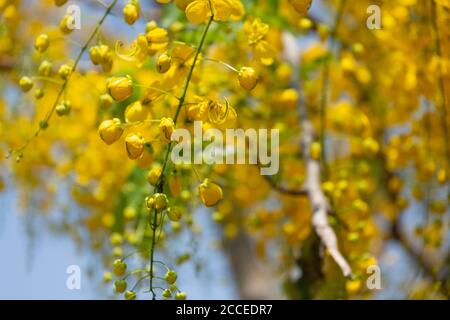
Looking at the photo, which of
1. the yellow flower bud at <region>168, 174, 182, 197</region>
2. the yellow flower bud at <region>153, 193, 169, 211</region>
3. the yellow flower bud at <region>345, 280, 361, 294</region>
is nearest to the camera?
the yellow flower bud at <region>153, 193, 169, 211</region>

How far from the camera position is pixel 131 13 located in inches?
44.2

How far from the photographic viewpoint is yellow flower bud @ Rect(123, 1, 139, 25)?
1124mm

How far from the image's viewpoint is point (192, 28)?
1.54 meters

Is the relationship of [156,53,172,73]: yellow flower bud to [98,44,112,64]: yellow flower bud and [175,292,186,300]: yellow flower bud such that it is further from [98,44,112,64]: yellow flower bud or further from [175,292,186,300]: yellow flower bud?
[175,292,186,300]: yellow flower bud

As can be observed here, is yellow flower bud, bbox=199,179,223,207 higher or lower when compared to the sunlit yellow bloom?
lower

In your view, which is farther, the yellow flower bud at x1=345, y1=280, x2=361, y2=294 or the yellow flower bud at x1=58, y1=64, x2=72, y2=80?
the yellow flower bud at x1=345, y1=280, x2=361, y2=294

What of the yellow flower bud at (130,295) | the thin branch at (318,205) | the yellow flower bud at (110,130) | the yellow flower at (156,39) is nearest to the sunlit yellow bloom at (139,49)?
the yellow flower at (156,39)

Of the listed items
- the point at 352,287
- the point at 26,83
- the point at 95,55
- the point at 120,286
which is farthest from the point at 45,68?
the point at 352,287

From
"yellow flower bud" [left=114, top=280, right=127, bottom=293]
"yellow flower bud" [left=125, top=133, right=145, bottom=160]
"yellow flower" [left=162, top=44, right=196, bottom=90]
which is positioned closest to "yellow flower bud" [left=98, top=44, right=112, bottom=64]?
"yellow flower" [left=162, top=44, right=196, bottom=90]

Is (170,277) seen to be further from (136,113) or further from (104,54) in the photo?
(104,54)

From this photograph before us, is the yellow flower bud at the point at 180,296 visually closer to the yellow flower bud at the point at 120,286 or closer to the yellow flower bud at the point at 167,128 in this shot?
the yellow flower bud at the point at 120,286

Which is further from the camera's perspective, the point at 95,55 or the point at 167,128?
the point at 95,55
